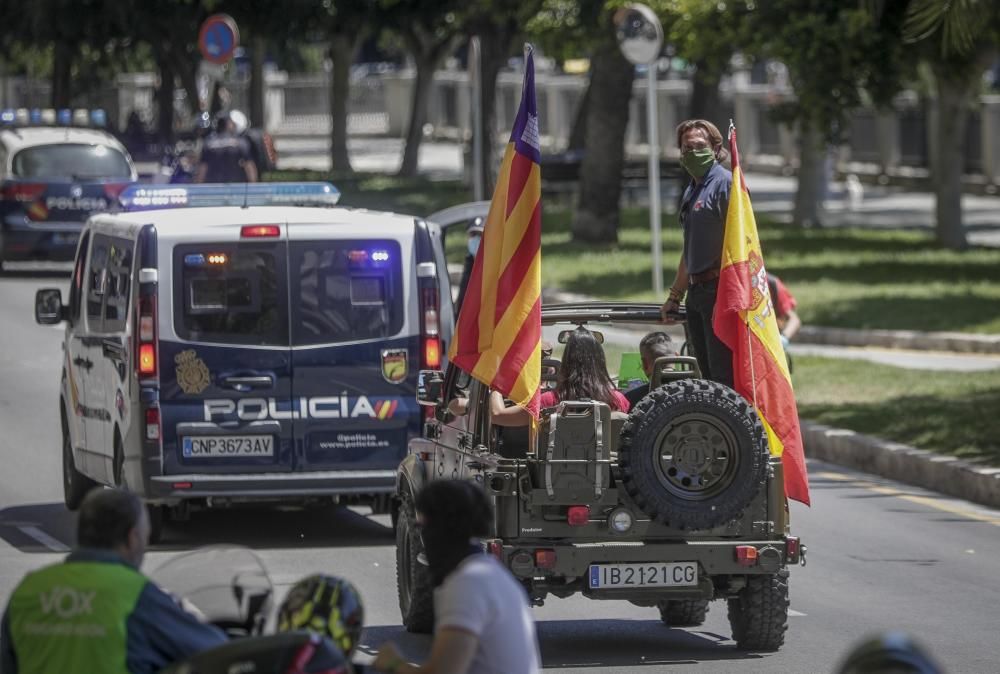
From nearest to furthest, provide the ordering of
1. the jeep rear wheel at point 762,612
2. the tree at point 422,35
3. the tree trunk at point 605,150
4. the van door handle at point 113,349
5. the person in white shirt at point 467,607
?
the person in white shirt at point 467,607 < the jeep rear wheel at point 762,612 < the van door handle at point 113,349 < the tree trunk at point 605,150 < the tree at point 422,35

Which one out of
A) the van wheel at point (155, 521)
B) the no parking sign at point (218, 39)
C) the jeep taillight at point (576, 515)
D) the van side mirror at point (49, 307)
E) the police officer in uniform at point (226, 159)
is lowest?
the van wheel at point (155, 521)

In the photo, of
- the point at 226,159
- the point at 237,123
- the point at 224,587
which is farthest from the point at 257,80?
the point at 224,587

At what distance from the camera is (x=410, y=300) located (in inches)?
468

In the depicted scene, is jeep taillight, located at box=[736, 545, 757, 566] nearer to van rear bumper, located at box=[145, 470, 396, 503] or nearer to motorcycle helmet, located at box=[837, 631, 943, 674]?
van rear bumper, located at box=[145, 470, 396, 503]

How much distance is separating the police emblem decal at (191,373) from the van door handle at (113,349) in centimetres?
38

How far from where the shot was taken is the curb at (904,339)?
20.6 metres

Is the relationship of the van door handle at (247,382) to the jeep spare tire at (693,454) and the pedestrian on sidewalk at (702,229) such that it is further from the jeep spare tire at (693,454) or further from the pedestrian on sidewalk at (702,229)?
the jeep spare tire at (693,454)

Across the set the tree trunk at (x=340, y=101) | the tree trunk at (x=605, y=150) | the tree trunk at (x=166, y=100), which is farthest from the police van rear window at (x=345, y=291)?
the tree trunk at (x=166, y=100)

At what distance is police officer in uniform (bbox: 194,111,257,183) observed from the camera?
882 inches

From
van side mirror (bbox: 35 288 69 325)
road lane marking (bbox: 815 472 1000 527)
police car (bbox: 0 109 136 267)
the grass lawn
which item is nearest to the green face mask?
road lane marking (bbox: 815 472 1000 527)

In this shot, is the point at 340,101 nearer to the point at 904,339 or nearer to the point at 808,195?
the point at 808,195

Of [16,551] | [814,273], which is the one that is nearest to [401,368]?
[16,551]

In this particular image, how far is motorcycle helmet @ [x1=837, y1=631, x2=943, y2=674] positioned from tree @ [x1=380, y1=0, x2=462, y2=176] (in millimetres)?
35504

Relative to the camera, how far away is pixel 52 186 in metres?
27.2
